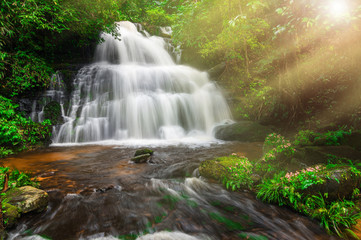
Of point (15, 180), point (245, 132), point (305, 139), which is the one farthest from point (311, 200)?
point (245, 132)

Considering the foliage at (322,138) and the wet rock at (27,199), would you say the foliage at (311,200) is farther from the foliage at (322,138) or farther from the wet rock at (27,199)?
the wet rock at (27,199)

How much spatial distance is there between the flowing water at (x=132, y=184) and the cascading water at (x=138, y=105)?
58 mm

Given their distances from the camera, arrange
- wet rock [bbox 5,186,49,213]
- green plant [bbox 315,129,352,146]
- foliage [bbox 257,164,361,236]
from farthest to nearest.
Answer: green plant [bbox 315,129,352,146] → wet rock [bbox 5,186,49,213] → foliage [bbox 257,164,361,236]

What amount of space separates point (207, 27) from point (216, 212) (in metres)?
13.2

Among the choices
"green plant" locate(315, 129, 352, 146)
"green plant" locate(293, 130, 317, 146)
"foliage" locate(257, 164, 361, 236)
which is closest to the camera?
"foliage" locate(257, 164, 361, 236)

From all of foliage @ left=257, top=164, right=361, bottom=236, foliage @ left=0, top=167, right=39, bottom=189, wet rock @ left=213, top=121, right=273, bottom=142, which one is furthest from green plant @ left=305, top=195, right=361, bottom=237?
wet rock @ left=213, top=121, right=273, bottom=142

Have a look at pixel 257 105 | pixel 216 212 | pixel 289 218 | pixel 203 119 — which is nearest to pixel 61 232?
pixel 216 212

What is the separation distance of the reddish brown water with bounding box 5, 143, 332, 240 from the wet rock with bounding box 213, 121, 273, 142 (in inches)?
178

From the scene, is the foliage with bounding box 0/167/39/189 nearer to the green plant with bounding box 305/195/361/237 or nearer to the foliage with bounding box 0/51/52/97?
the green plant with bounding box 305/195/361/237

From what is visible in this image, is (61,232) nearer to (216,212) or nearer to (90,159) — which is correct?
(216,212)

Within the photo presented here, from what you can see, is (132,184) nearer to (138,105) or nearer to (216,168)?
(216,168)

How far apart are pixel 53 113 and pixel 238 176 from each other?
9.63m

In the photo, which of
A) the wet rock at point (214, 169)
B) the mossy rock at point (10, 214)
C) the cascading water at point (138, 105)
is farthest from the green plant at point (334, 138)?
the cascading water at point (138, 105)

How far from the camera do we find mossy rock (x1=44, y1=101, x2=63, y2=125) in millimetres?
8636
